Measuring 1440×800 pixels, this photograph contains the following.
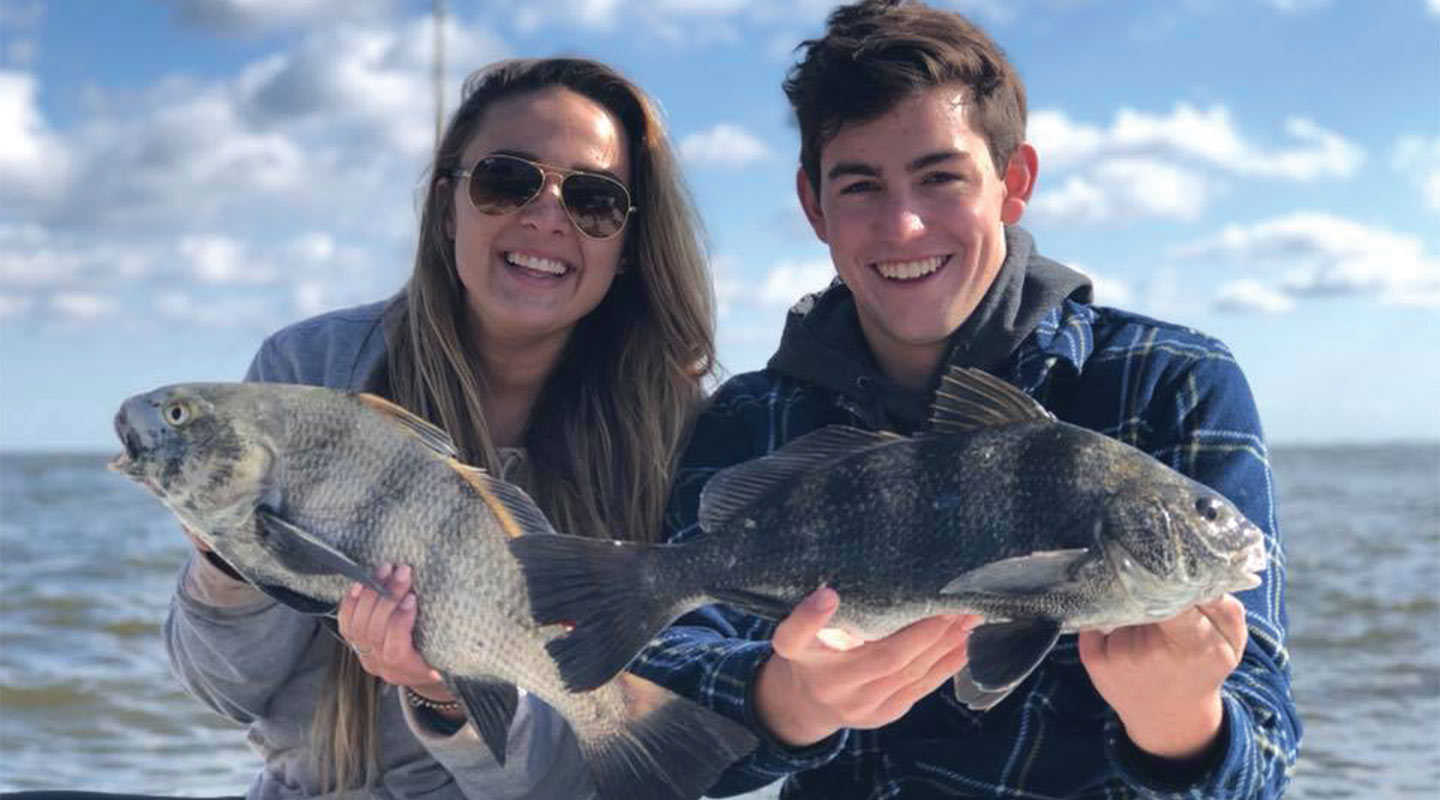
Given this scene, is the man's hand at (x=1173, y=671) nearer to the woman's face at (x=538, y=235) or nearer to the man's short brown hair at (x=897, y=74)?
the man's short brown hair at (x=897, y=74)

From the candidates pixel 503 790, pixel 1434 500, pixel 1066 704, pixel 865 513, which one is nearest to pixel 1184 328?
pixel 1066 704

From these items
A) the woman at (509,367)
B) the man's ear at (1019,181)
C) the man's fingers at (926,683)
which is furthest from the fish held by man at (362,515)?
the man's ear at (1019,181)

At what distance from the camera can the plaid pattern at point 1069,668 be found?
11.0 feet

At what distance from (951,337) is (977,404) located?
34.4 inches

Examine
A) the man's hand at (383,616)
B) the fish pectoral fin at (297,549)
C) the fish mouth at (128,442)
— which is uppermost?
the fish mouth at (128,442)

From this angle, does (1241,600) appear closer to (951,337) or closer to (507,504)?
(951,337)

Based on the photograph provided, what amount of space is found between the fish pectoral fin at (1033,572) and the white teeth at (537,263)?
1.99 m

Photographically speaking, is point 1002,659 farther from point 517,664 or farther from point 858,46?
point 858,46

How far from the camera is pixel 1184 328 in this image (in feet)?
12.2

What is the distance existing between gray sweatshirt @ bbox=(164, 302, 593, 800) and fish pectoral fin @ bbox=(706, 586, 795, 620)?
1110 mm

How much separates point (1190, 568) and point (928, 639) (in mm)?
534

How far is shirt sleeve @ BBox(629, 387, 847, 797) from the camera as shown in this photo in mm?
3447

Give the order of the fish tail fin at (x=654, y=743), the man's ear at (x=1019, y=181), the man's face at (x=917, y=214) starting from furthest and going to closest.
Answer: the man's ear at (x=1019, y=181) → the man's face at (x=917, y=214) → the fish tail fin at (x=654, y=743)

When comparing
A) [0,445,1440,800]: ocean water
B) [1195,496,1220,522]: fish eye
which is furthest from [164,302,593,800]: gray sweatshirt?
[0,445,1440,800]: ocean water
